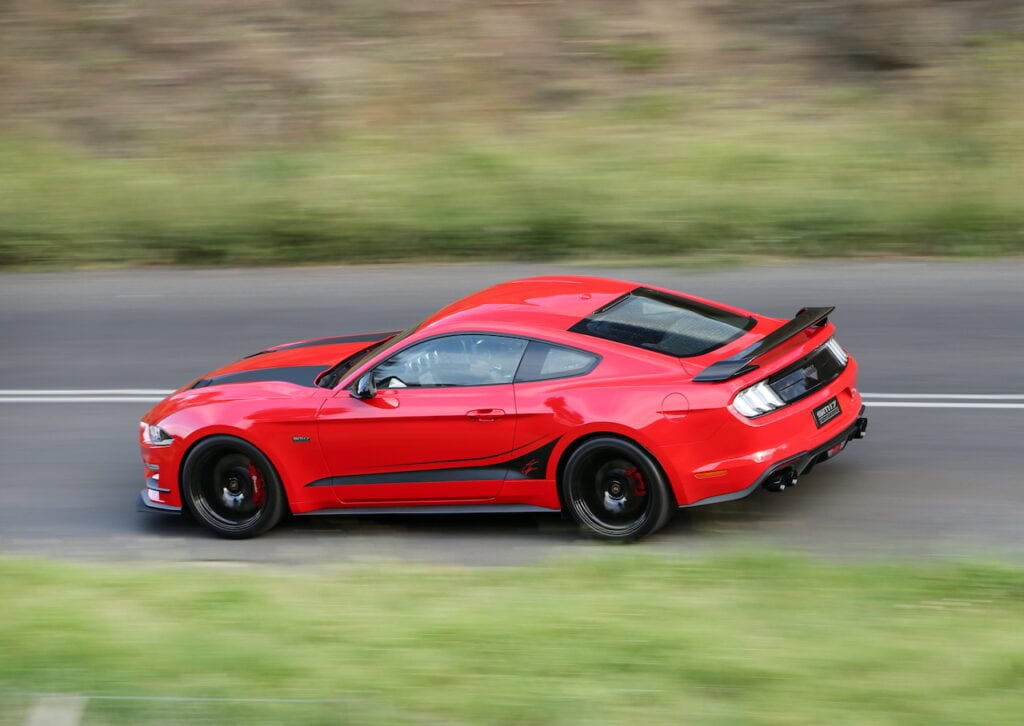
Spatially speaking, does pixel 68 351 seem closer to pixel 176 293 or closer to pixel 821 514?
pixel 176 293

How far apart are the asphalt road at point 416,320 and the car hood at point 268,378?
0.87 m

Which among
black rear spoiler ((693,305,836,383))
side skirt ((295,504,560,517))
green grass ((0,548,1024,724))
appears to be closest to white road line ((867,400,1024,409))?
black rear spoiler ((693,305,836,383))

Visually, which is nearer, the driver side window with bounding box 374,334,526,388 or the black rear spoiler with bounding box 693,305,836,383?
the black rear spoiler with bounding box 693,305,836,383

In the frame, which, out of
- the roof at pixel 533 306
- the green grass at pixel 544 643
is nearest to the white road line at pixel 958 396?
the roof at pixel 533 306

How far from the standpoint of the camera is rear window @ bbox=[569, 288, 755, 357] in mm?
7949

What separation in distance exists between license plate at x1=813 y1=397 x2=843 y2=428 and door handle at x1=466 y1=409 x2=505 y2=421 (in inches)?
69.5

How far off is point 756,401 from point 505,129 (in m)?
10.5

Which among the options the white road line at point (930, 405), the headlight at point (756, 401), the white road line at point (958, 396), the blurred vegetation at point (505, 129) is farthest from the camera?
the blurred vegetation at point (505, 129)

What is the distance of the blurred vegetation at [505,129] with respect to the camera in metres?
14.4

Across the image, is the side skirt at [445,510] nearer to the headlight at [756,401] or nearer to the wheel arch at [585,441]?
the wheel arch at [585,441]

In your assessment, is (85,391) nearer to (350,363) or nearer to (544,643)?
(350,363)

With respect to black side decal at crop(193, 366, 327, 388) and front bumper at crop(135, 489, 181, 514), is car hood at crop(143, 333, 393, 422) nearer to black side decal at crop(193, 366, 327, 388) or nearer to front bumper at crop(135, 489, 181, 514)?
black side decal at crop(193, 366, 327, 388)

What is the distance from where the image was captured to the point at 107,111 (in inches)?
747

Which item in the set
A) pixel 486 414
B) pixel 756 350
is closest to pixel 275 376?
pixel 486 414
